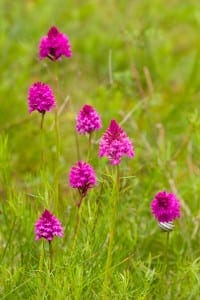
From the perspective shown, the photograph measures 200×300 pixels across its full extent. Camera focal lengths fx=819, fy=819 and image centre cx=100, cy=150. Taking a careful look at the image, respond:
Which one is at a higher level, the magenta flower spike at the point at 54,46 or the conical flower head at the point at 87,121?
the magenta flower spike at the point at 54,46

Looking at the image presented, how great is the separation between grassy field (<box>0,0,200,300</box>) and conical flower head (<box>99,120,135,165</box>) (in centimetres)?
13

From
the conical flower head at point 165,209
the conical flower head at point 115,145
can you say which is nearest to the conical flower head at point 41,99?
the conical flower head at point 115,145

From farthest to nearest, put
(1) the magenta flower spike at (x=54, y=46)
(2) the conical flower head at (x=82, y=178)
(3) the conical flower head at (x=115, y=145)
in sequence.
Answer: (1) the magenta flower spike at (x=54, y=46) < (2) the conical flower head at (x=82, y=178) < (3) the conical flower head at (x=115, y=145)

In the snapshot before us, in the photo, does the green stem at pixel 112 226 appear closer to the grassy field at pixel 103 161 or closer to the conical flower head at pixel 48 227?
the grassy field at pixel 103 161

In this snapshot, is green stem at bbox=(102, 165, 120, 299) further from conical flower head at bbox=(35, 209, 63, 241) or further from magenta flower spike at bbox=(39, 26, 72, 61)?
magenta flower spike at bbox=(39, 26, 72, 61)

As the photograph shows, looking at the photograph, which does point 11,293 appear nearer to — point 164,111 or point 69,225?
point 69,225

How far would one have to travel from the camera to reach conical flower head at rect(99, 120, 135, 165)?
1.74 meters

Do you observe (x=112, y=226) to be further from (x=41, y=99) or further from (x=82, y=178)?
(x=41, y=99)

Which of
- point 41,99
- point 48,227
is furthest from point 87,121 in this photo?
point 48,227

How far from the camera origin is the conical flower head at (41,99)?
194cm

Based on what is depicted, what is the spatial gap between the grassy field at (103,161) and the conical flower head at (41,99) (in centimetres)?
8

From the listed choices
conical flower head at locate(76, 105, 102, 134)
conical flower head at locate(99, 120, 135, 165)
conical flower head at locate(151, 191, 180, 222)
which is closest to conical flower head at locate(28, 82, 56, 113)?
conical flower head at locate(76, 105, 102, 134)

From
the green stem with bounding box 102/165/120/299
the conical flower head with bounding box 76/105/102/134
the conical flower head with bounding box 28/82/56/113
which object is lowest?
the green stem with bounding box 102/165/120/299

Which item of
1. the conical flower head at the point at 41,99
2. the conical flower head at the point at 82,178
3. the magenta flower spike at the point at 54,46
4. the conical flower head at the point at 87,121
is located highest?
A: the magenta flower spike at the point at 54,46
